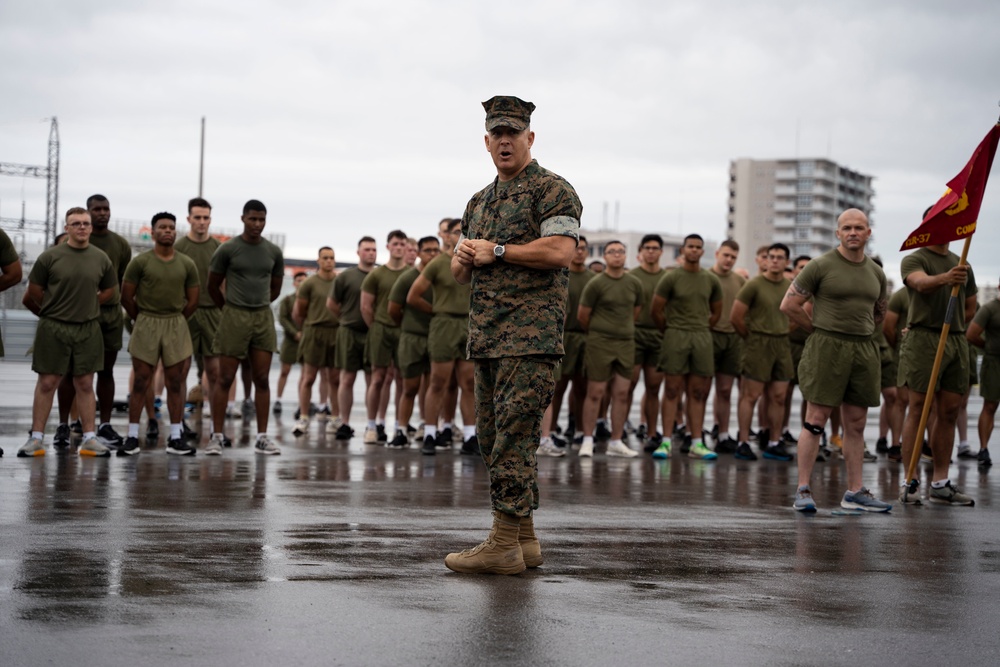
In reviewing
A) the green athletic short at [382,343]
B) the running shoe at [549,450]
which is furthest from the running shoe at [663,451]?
the green athletic short at [382,343]

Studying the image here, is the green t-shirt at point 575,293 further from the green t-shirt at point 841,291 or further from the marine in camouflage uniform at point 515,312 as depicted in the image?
the marine in camouflage uniform at point 515,312

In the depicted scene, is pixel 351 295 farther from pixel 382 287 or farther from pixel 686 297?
pixel 686 297

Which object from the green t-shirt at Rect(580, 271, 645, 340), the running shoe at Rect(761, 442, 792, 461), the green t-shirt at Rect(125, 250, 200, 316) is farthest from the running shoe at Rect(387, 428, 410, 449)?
the running shoe at Rect(761, 442, 792, 461)

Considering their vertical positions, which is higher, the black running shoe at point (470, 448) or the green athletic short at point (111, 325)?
the green athletic short at point (111, 325)

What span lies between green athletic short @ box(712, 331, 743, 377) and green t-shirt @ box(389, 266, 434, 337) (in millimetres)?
3507

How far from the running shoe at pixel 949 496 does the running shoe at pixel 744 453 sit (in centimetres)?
385

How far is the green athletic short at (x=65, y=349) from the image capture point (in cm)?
1152

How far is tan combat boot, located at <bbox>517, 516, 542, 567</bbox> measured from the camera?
6371mm

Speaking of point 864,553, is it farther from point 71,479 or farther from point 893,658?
point 71,479

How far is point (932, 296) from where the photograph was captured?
10594mm

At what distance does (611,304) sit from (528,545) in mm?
7782

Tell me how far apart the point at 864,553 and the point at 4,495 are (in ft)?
17.9

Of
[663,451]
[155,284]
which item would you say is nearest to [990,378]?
[663,451]

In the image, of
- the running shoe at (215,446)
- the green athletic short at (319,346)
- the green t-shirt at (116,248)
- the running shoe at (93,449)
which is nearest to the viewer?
the running shoe at (93,449)
